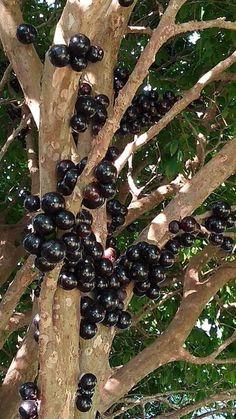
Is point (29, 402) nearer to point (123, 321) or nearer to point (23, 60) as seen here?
point (123, 321)

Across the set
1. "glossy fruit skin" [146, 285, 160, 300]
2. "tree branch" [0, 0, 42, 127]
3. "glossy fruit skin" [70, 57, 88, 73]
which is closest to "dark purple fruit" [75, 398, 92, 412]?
"glossy fruit skin" [146, 285, 160, 300]

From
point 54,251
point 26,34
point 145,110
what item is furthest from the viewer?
point 145,110

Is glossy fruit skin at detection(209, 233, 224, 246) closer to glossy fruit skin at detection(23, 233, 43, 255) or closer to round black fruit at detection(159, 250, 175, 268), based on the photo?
round black fruit at detection(159, 250, 175, 268)

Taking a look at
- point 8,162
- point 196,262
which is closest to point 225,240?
point 196,262

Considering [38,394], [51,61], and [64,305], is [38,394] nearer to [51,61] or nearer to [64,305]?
[64,305]

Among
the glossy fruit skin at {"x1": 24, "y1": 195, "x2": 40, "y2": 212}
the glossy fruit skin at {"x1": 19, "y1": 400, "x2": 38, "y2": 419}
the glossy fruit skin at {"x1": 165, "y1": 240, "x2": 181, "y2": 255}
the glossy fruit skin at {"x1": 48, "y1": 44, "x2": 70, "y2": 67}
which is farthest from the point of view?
the glossy fruit skin at {"x1": 165, "y1": 240, "x2": 181, "y2": 255}

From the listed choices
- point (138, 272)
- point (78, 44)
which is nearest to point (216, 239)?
point (138, 272)

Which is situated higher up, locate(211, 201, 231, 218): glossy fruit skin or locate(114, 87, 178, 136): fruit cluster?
locate(114, 87, 178, 136): fruit cluster
